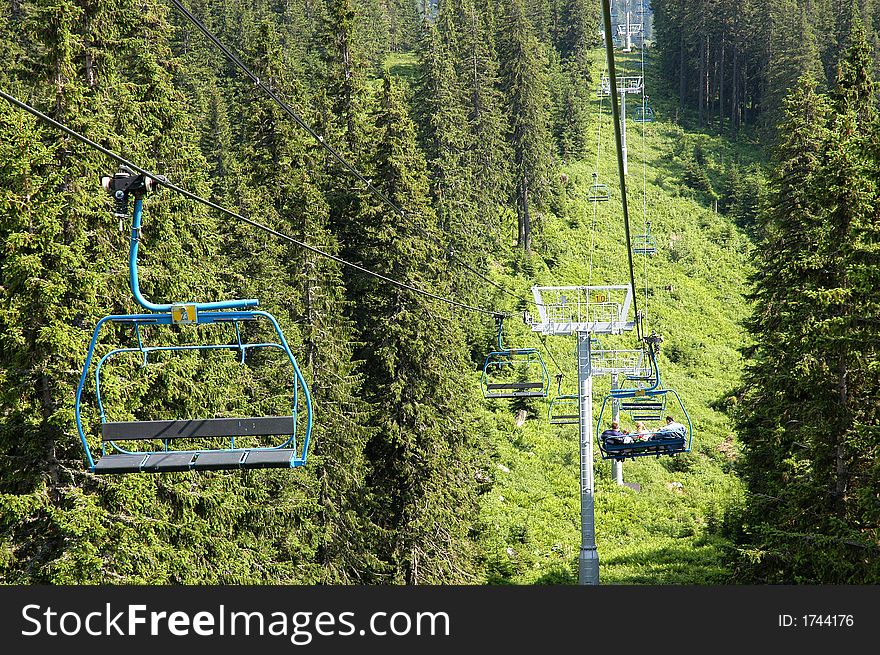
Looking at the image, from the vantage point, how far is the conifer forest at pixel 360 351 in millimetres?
15000

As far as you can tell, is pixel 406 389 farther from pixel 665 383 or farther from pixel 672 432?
pixel 665 383

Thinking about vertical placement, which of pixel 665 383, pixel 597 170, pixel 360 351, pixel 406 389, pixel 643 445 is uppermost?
pixel 597 170

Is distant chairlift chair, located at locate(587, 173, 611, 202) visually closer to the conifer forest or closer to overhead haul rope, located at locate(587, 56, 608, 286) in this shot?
overhead haul rope, located at locate(587, 56, 608, 286)

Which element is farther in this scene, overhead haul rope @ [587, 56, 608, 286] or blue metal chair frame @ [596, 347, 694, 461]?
overhead haul rope @ [587, 56, 608, 286]

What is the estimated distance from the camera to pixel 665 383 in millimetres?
47906

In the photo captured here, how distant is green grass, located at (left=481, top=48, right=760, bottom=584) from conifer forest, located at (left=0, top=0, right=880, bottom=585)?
207 mm

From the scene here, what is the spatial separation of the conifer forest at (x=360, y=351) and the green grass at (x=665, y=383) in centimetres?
21

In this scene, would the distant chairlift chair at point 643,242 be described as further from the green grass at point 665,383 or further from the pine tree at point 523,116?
the pine tree at point 523,116

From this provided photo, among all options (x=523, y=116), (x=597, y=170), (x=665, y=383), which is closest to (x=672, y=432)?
(x=665, y=383)

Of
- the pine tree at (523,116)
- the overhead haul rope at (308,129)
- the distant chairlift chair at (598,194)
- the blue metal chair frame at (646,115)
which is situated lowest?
the overhead haul rope at (308,129)

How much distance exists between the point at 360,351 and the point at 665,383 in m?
25.0

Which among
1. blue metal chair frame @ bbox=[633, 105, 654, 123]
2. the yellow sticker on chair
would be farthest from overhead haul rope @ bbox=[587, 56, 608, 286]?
the yellow sticker on chair

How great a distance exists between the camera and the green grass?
3288 cm

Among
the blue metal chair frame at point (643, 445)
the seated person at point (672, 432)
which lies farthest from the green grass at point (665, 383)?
the seated person at point (672, 432)
